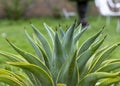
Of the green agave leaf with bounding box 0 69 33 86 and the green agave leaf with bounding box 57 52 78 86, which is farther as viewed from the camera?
the green agave leaf with bounding box 0 69 33 86

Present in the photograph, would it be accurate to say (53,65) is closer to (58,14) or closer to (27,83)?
(27,83)

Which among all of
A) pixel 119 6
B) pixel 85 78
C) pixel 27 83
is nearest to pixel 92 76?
pixel 85 78

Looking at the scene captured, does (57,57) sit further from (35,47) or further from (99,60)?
(99,60)

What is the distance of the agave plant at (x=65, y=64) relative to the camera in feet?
10.3

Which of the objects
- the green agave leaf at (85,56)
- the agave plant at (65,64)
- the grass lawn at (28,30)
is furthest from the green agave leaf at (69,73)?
the grass lawn at (28,30)

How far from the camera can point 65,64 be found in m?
3.14

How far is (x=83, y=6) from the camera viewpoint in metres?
12.7

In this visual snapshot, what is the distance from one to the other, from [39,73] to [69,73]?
0.22 metres

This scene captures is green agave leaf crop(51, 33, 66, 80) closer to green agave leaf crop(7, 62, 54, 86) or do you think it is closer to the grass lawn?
green agave leaf crop(7, 62, 54, 86)

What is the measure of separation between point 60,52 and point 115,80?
0.46 meters

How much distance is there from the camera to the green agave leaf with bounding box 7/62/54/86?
2990 millimetres

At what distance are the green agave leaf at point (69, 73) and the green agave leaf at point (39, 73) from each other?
3.4 inches

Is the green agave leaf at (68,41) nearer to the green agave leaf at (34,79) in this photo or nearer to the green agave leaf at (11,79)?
the green agave leaf at (34,79)

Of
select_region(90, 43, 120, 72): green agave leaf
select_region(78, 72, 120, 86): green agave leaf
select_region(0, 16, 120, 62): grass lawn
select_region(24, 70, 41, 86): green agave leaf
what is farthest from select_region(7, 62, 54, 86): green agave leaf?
select_region(0, 16, 120, 62): grass lawn
